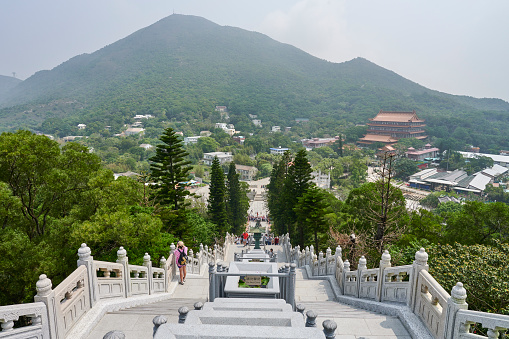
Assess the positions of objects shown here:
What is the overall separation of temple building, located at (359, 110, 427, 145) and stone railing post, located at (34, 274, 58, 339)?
103 metres

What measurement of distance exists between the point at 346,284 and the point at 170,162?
36.6 ft

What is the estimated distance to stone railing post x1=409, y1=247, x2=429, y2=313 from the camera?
17.6 feet

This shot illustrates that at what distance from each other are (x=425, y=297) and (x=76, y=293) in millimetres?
5627

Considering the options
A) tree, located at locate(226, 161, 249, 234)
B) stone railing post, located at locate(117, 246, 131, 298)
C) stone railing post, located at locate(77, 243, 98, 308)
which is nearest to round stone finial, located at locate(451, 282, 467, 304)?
stone railing post, located at locate(77, 243, 98, 308)

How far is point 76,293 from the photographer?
5047mm

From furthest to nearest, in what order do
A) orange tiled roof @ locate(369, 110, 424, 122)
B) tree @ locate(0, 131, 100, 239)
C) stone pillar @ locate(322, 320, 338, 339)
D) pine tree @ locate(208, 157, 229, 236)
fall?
orange tiled roof @ locate(369, 110, 424, 122) < pine tree @ locate(208, 157, 229, 236) < tree @ locate(0, 131, 100, 239) < stone pillar @ locate(322, 320, 338, 339)

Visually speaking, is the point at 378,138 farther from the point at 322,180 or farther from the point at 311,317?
the point at 311,317

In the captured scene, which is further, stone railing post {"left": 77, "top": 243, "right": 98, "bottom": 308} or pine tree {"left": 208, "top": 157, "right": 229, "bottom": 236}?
pine tree {"left": 208, "top": 157, "right": 229, "bottom": 236}

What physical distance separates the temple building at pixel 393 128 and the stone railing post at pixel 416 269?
328ft

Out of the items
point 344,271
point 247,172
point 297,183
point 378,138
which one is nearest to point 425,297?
point 344,271

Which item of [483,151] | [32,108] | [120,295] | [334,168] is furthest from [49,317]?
[32,108]

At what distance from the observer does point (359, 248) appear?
12.6 m

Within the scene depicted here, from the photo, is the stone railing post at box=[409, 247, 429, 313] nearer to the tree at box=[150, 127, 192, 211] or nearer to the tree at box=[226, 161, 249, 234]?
the tree at box=[150, 127, 192, 211]

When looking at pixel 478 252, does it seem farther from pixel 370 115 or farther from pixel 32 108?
pixel 32 108
